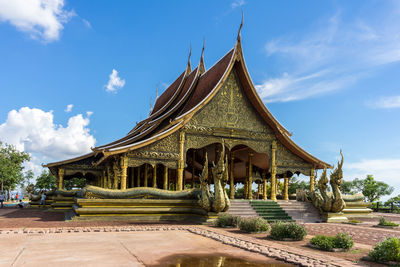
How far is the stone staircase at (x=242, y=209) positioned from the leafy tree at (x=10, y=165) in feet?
101

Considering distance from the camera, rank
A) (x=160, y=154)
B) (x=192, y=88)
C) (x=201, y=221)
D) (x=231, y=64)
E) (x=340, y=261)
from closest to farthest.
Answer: (x=340, y=261)
(x=201, y=221)
(x=160, y=154)
(x=231, y=64)
(x=192, y=88)

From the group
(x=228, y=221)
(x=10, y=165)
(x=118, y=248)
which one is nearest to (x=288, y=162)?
(x=228, y=221)

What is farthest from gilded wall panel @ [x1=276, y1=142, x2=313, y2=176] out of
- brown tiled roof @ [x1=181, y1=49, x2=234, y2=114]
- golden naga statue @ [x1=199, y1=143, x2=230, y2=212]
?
golden naga statue @ [x1=199, y1=143, x2=230, y2=212]

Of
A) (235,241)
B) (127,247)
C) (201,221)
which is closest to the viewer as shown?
(127,247)

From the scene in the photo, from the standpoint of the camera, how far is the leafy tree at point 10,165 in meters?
A: 35.6

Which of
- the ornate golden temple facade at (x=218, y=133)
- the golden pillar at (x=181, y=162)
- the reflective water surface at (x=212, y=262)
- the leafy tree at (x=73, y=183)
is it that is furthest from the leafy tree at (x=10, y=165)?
the reflective water surface at (x=212, y=262)

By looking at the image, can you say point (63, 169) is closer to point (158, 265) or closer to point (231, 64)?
point (231, 64)

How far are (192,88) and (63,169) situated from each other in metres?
8.29

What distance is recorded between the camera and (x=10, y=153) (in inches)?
1539

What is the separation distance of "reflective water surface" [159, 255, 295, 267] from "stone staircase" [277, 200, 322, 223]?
8.56m

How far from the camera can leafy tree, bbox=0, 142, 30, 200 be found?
117ft

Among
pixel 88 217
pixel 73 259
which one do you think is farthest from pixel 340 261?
pixel 88 217

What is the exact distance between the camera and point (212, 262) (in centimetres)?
482

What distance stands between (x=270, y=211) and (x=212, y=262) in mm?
9161
